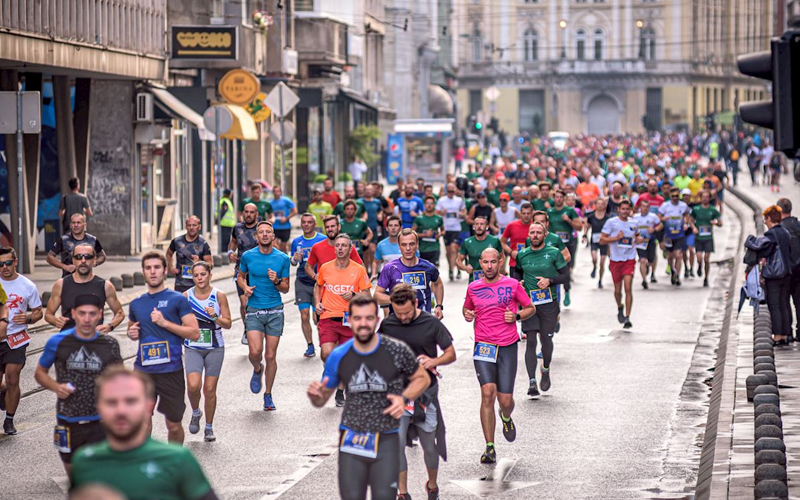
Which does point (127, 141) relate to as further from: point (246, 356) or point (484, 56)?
point (484, 56)

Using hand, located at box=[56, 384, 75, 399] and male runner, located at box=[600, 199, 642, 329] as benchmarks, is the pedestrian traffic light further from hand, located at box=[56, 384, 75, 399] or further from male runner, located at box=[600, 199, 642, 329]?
male runner, located at box=[600, 199, 642, 329]

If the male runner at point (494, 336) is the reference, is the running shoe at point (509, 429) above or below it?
below

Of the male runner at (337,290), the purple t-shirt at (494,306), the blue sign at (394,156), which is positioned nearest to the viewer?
the purple t-shirt at (494,306)

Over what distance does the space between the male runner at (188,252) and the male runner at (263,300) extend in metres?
2.04

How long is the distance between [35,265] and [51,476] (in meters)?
17.0

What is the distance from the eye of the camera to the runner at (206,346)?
12.1 m

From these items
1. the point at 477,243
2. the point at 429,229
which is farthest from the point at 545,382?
the point at 429,229

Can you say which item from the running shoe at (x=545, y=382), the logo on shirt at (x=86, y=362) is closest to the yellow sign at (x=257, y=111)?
the running shoe at (x=545, y=382)

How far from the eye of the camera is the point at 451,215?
89.6ft

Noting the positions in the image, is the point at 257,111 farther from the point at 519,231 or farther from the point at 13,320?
the point at 13,320

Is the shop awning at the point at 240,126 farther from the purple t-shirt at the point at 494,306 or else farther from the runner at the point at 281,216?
the purple t-shirt at the point at 494,306

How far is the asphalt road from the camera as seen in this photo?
425 inches

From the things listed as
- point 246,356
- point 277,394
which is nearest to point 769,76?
point 277,394

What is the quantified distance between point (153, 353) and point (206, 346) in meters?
1.43
